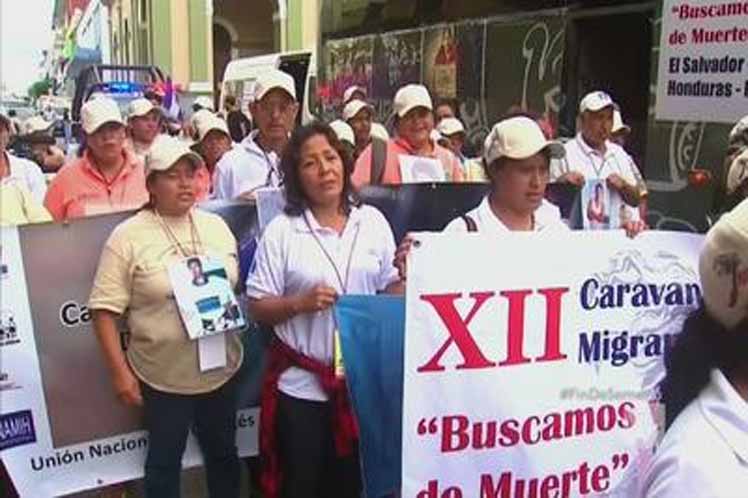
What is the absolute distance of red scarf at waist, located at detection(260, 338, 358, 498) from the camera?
342cm

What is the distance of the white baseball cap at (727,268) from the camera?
1502 mm

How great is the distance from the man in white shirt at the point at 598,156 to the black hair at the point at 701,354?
12.8 feet

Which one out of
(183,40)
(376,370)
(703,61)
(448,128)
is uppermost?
(183,40)

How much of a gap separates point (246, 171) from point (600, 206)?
6.24 feet

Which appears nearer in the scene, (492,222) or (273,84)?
(492,222)

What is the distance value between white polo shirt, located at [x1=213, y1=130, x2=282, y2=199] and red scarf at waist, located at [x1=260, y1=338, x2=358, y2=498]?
1.80 metres

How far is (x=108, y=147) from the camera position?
514cm

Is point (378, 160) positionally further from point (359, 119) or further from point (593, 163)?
point (359, 119)

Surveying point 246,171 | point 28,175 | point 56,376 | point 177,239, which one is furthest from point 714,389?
point 28,175

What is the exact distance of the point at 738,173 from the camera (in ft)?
14.8

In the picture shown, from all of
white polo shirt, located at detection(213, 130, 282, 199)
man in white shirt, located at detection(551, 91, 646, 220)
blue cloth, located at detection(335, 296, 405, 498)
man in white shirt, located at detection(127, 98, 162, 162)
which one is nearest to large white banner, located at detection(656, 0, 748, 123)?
man in white shirt, located at detection(551, 91, 646, 220)

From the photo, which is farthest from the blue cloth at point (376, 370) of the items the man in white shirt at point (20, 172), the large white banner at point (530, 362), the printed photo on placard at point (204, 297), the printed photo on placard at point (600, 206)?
Result: the man in white shirt at point (20, 172)

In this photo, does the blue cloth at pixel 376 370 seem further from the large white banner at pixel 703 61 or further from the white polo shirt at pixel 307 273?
the large white banner at pixel 703 61

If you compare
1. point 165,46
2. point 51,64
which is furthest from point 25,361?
point 51,64
